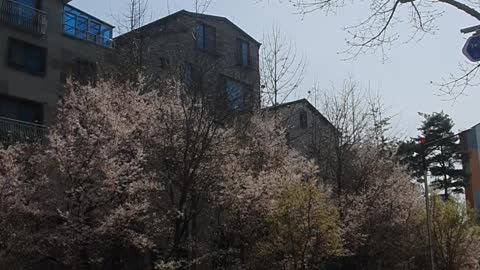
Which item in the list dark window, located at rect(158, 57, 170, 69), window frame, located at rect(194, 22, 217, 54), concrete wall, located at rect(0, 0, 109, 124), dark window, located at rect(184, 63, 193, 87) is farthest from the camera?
window frame, located at rect(194, 22, 217, 54)

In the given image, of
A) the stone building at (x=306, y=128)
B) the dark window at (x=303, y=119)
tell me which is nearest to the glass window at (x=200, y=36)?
the stone building at (x=306, y=128)

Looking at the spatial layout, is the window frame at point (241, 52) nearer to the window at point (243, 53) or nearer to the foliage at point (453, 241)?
the window at point (243, 53)

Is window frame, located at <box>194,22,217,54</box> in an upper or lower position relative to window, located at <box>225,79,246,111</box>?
upper

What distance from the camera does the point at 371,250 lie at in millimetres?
25812

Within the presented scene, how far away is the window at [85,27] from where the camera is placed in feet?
87.3

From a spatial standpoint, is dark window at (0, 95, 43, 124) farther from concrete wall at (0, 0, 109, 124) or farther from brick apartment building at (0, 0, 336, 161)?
concrete wall at (0, 0, 109, 124)

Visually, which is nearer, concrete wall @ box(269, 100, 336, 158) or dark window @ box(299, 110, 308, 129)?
concrete wall @ box(269, 100, 336, 158)

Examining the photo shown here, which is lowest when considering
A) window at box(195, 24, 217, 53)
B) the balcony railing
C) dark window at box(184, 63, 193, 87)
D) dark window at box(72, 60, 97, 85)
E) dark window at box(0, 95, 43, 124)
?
the balcony railing

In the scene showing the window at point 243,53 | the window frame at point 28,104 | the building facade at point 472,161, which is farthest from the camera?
the building facade at point 472,161

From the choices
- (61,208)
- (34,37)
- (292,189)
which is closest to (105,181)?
(61,208)

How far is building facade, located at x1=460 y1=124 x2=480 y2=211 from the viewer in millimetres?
45938

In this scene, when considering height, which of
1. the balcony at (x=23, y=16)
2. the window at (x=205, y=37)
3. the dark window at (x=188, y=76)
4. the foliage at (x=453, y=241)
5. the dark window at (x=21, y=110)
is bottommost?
the foliage at (x=453, y=241)

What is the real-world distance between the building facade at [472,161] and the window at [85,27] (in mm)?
28699

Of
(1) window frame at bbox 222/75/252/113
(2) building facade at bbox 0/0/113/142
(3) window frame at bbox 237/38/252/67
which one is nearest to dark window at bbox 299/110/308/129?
(3) window frame at bbox 237/38/252/67
